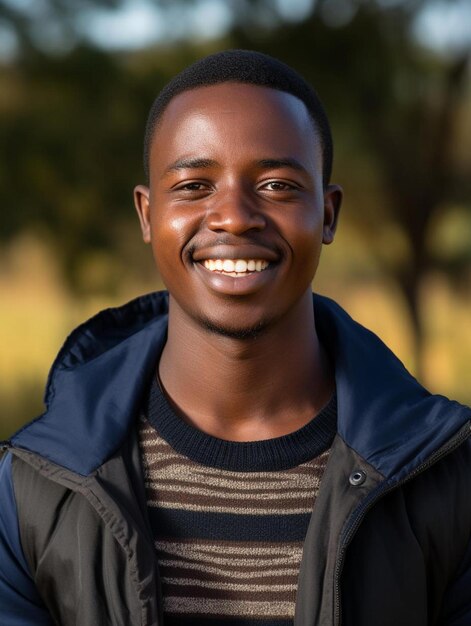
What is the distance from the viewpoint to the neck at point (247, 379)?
1.91m

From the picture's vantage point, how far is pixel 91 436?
74.4 inches

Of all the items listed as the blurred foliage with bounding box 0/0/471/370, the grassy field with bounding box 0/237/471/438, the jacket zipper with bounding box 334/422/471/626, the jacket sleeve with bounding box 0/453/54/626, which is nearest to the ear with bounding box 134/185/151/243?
the jacket sleeve with bounding box 0/453/54/626

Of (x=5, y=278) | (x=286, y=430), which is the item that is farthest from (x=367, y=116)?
(x=286, y=430)

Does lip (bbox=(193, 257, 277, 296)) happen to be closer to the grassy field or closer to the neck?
the neck

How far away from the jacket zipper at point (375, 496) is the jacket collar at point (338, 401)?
0.01 m

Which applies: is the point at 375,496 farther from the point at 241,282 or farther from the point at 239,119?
the point at 239,119

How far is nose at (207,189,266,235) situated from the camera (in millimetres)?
1777

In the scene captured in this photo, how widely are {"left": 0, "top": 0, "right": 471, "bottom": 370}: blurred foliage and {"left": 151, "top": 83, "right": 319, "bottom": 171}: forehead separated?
340cm

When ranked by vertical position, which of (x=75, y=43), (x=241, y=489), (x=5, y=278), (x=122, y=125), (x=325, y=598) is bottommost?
(x=325, y=598)

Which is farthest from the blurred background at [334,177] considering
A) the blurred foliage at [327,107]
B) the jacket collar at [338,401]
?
the jacket collar at [338,401]

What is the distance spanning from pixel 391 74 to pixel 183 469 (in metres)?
4.01

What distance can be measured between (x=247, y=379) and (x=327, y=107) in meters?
3.75

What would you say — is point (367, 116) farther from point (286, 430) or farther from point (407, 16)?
point (286, 430)

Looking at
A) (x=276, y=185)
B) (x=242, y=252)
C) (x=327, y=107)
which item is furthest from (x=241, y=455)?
(x=327, y=107)
